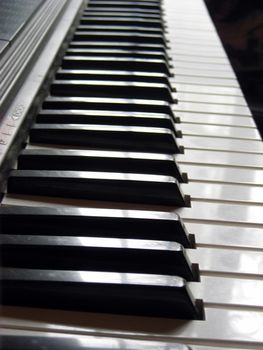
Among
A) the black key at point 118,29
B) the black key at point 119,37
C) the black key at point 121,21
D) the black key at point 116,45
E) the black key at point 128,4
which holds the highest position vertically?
the black key at point 128,4

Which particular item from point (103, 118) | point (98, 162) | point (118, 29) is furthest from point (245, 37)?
point (98, 162)

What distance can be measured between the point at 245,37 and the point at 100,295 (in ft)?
9.89

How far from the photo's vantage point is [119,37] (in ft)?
6.06

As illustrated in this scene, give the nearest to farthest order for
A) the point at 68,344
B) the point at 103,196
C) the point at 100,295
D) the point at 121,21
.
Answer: the point at 68,344 → the point at 100,295 → the point at 103,196 → the point at 121,21

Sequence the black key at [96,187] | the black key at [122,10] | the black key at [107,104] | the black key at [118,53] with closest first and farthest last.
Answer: the black key at [96,187] < the black key at [107,104] < the black key at [118,53] < the black key at [122,10]

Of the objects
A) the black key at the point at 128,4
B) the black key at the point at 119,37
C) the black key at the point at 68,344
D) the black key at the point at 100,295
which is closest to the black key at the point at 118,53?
the black key at the point at 119,37

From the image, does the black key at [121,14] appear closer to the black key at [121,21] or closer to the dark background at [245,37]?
the black key at [121,21]

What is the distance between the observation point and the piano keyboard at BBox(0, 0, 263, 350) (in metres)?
0.77

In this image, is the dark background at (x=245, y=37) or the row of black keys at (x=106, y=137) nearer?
the row of black keys at (x=106, y=137)

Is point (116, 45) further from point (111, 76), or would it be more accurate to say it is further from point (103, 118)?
point (103, 118)

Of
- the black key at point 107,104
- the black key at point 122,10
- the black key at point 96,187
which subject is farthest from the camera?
the black key at point 122,10

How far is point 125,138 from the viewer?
1229 millimetres

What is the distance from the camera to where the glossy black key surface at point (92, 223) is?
894 mm

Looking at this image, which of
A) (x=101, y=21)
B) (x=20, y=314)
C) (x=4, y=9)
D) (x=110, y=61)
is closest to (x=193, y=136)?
(x=110, y=61)
